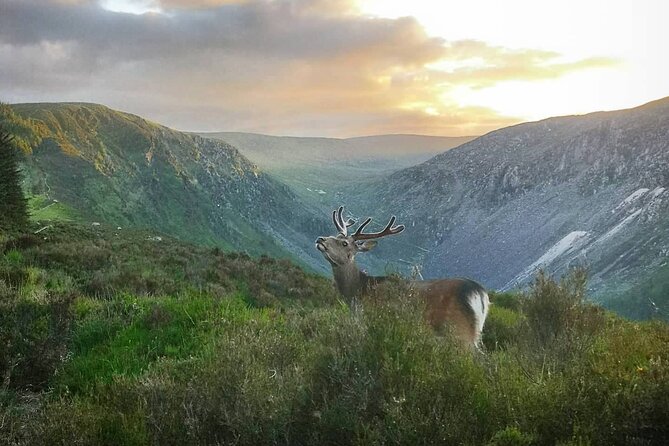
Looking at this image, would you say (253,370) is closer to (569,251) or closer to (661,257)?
(661,257)

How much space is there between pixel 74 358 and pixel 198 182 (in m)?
108

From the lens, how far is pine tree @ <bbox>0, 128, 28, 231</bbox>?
72.7ft

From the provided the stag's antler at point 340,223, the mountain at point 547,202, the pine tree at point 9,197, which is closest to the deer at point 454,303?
the stag's antler at point 340,223

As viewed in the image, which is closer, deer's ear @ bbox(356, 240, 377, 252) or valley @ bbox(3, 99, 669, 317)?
deer's ear @ bbox(356, 240, 377, 252)

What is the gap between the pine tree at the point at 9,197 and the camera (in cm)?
2216

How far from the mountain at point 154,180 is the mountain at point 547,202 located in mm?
33272

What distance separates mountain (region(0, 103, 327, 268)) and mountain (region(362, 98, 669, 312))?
109 feet

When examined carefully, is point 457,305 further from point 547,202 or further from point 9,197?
point 547,202

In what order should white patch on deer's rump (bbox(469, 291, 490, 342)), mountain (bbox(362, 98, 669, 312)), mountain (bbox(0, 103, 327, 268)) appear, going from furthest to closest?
1. mountain (bbox(362, 98, 669, 312))
2. mountain (bbox(0, 103, 327, 268))
3. white patch on deer's rump (bbox(469, 291, 490, 342))

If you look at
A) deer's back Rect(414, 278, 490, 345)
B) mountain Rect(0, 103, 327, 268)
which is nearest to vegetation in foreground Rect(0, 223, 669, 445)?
deer's back Rect(414, 278, 490, 345)

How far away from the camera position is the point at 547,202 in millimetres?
118125

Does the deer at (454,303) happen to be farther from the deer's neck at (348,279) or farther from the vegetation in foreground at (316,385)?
the vegetation in foreground at (316,385)

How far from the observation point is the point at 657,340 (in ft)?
16.6

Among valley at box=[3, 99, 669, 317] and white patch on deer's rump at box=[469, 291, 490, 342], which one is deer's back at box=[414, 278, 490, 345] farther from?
valley at box=[3, 99, 669, 317]
